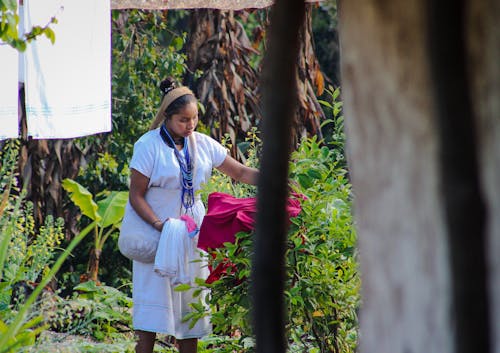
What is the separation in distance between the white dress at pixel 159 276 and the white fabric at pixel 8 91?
36.1 inches

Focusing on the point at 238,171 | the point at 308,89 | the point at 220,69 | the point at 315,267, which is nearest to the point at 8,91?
the point at 238,171

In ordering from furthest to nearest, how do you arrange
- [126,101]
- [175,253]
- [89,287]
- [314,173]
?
[126,101] → [89,287] → [175,253] → [314,173]

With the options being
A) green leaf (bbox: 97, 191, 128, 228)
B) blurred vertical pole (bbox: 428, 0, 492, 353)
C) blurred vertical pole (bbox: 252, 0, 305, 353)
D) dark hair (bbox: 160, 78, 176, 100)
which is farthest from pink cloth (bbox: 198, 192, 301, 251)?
blurred vertical pole (bbox: 428, 0, 492, 353)

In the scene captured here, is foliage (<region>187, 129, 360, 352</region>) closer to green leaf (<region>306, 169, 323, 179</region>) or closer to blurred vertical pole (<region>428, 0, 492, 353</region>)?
green leaf (<region>306, 169, 323, 179</region>)

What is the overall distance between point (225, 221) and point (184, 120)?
2.50 feet

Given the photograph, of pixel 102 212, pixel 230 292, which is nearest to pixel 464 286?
pixel 230 292

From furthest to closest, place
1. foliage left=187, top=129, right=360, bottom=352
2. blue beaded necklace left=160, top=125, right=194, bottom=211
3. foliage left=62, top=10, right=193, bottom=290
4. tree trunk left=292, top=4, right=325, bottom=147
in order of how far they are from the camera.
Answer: foliage left=62, top=10, right=193, bottom=290, tree trunk left=292, top=4, right=325, bottom=147, blue beaded necklace left=160, top=125, right=194, bottom=211, foliage left=187, top=129, right=360, bottom=352

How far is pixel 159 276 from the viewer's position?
4844mm

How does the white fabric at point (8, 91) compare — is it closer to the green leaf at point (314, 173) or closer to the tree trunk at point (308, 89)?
the green leaf at point (314, 173)

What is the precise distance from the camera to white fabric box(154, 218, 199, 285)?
4.66m

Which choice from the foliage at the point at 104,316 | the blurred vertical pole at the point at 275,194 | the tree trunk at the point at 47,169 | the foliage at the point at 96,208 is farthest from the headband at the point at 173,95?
the blurred vertical pole at the point at 275,194

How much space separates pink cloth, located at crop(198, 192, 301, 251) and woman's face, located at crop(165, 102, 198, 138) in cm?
52

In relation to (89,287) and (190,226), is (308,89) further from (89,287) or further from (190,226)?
(190,226)

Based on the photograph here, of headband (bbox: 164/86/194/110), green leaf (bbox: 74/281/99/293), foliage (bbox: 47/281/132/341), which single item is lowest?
foliage (bbox: 47/281/132/341)
